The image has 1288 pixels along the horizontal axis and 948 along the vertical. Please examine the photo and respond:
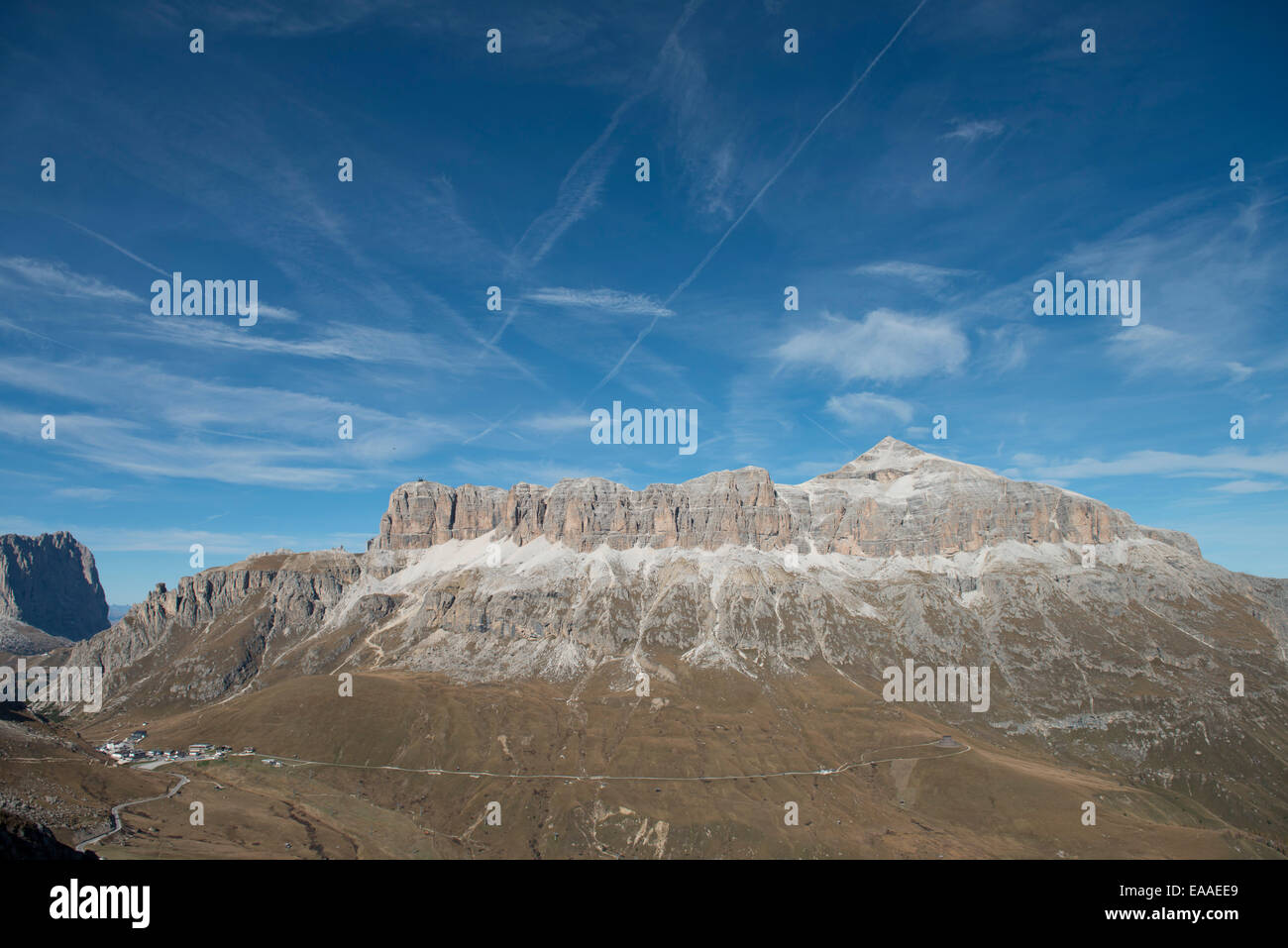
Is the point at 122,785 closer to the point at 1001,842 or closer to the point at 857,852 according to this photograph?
the point at 857,852

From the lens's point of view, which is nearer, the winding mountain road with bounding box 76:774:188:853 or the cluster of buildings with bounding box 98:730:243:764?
the winding mountain road with bounding box 76:774:188:853

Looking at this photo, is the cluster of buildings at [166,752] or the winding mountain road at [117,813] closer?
the winding mountain road at [117,813]

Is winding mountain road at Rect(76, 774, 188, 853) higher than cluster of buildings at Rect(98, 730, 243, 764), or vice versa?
winding mountain road at Rect(76, 774, 188, 853)

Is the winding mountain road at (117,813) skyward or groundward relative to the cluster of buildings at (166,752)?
skyward
